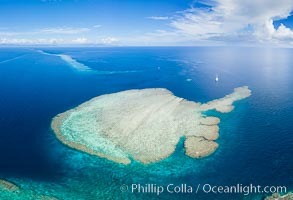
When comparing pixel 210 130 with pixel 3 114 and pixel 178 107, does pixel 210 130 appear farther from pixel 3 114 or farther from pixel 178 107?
pixel 3 114

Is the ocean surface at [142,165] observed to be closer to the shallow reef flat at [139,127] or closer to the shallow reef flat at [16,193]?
the shallow reef flat at [16,193]

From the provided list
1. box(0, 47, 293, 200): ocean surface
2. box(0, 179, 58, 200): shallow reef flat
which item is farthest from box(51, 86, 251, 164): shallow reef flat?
box(0, 179, 58, 200): shallow reef flat

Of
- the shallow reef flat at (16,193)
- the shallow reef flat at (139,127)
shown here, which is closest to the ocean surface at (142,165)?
the shallow reef flat at (16,193)

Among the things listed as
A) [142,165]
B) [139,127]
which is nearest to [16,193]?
[142,165]

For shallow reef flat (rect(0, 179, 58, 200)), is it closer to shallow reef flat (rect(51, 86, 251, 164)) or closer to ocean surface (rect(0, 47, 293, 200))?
ocean surface (rect(0, 47, 293, 200))

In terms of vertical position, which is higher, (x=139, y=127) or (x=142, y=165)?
(x=139, y=127)

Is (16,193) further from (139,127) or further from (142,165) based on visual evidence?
(139,127)
